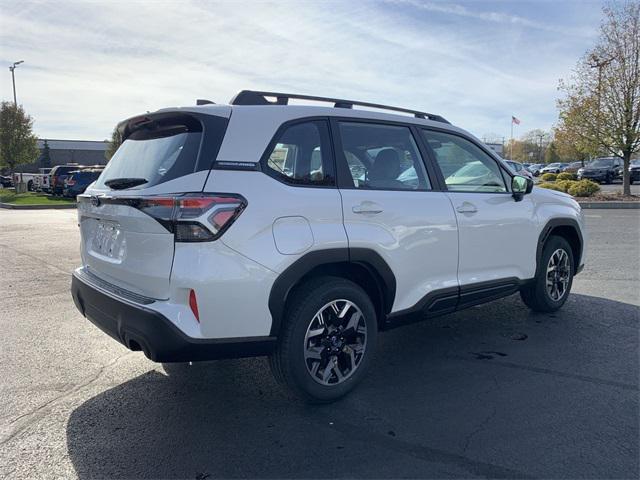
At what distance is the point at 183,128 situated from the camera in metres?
3.25

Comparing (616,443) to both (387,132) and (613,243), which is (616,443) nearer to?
(387,132)

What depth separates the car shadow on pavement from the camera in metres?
Result: 2.76

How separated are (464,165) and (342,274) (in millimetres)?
1662

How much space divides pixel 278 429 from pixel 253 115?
191 centimetres

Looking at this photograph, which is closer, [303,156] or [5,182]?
[303,156]

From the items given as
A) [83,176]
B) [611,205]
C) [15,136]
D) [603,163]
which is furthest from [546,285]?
[15,136]

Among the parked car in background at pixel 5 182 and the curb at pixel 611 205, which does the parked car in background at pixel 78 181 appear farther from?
the parked car in background at pixel 5 182

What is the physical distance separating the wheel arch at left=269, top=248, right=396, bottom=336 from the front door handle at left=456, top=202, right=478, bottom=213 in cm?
91

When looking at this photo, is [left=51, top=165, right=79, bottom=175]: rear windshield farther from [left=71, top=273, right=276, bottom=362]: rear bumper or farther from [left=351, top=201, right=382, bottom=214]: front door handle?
[left=351, top=201, right=382, bottom=214]: front door handle

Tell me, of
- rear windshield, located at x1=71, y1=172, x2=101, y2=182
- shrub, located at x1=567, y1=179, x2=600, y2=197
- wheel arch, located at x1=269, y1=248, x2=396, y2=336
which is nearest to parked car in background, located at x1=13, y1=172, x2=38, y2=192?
rear windshield, located at x1=71, y1=172, x2=101, y2=182

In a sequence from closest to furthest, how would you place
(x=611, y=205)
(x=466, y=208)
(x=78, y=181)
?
(x=466, y=208), (x=611, y=205), (x=78, y=181)

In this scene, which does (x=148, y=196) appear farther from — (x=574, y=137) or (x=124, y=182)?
(x=574, y=137)

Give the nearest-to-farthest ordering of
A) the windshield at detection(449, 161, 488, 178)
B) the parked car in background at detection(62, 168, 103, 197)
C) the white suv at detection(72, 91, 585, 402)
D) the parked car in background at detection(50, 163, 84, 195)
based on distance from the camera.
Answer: the white suv at detection(72, 91, 585, 402) < the windshield at detection(449, 161, 488, 178) < the parked car in background at detection(62, 168, 103, 197) < the parked car in background at detection(50, 163, 84, 195)

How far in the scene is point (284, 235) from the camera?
307 centimetres
